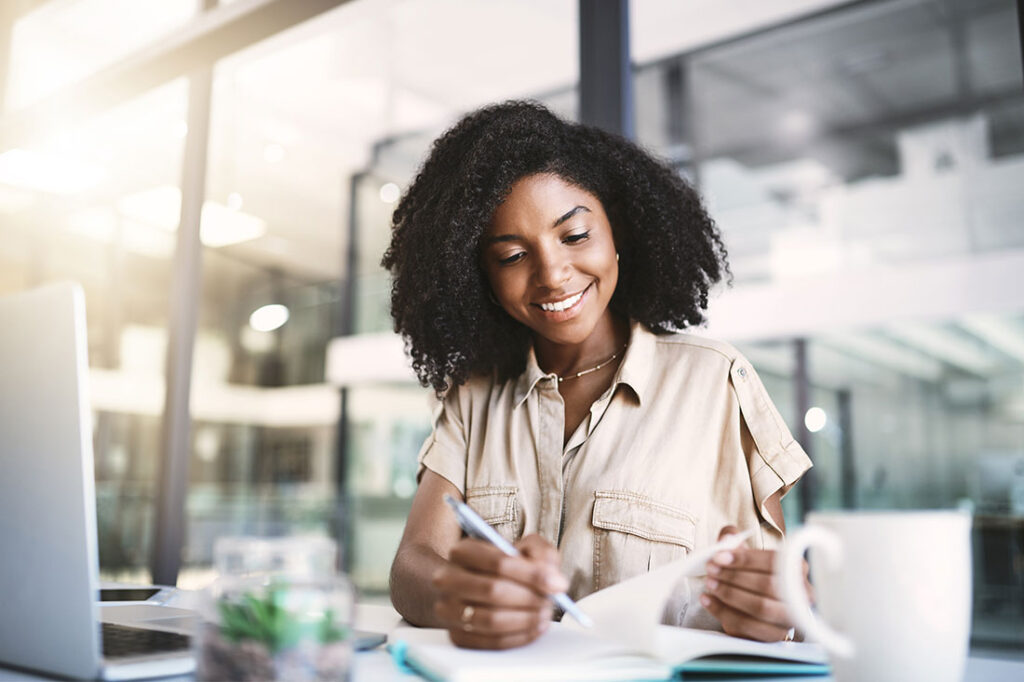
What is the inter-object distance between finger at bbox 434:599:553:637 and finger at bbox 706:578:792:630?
0.22m

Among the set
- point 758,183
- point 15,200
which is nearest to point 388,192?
point 758,183

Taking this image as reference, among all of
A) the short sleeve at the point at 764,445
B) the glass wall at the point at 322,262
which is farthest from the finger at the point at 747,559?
the glass wall at the point at 322,262

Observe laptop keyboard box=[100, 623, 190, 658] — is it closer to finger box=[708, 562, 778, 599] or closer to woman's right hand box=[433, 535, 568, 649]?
woman's right hand box=[433, 535, 568, 649]

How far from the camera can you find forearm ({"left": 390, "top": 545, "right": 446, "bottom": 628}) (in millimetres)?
1077

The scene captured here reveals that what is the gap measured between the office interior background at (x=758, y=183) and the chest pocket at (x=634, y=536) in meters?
2.69

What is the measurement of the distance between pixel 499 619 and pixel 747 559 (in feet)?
0.89

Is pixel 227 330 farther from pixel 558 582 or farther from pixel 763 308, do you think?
pixel 558 582

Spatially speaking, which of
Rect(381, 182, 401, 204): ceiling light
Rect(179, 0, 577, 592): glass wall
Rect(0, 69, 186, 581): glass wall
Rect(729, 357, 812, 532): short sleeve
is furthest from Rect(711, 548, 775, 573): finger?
Rect(381, 182, 401, 204): ceiling light

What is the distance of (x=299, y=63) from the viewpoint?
4.91 m

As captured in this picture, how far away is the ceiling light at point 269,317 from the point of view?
27.4 feet

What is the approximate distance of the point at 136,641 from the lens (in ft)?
2.64

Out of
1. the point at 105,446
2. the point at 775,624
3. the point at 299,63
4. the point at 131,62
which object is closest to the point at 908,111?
the point at 299,63

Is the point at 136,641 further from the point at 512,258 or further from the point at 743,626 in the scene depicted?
the point at 512,258

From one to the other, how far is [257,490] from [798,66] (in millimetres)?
6472
